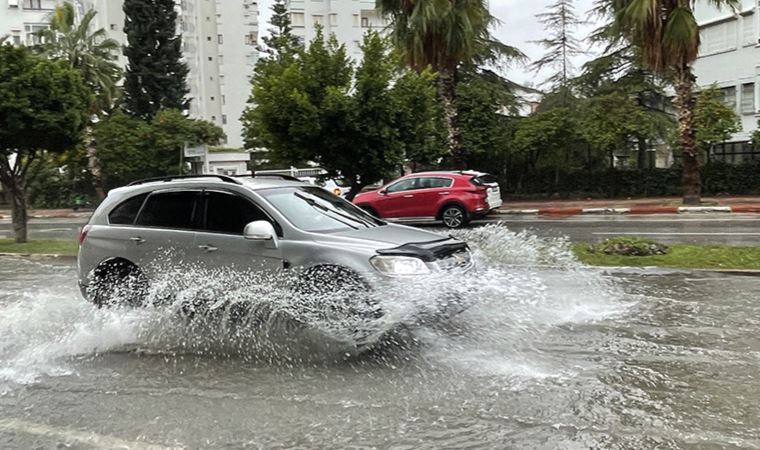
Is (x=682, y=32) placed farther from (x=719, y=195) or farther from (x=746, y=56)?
(x=746, y=56)

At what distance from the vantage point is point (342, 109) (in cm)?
1177

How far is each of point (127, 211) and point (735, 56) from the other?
107 feet

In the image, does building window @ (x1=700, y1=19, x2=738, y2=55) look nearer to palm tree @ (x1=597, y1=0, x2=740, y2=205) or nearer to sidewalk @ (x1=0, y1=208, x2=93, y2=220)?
palm tree @ (x1=597, y1=0, x2=740, y2=205)

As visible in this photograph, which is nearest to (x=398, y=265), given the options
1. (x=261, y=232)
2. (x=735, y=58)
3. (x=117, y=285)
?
(x=261, y=232)

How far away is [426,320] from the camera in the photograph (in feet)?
19.5

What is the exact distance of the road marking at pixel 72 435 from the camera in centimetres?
415

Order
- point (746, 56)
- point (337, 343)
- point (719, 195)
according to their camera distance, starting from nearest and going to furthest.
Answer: point (337, 343) → point (719, 195) → point (746, 56)

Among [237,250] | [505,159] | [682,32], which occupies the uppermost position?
[682,32]

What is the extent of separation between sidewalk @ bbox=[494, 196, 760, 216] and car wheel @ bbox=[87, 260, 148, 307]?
1753 centimetres

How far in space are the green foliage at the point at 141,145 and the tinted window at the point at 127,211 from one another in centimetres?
2899

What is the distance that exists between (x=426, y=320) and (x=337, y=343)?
844mm

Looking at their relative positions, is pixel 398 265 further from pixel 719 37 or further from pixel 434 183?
pixel 719 37

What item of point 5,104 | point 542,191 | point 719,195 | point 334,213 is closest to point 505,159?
point 542,191

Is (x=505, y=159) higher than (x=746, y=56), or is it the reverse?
(x=746, y=56)
